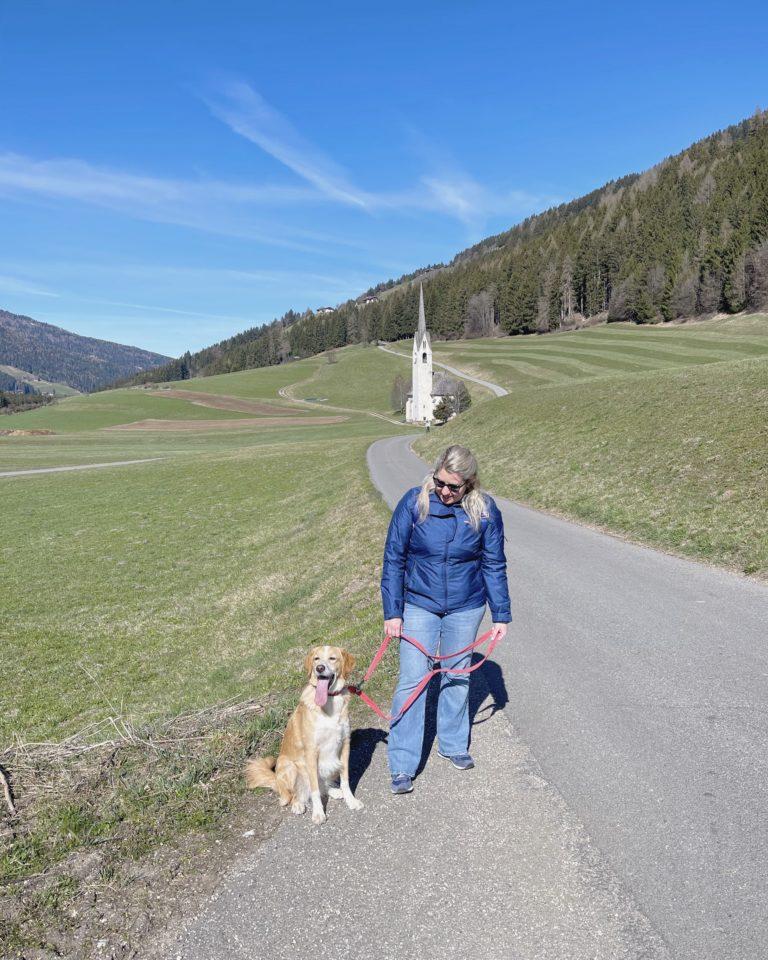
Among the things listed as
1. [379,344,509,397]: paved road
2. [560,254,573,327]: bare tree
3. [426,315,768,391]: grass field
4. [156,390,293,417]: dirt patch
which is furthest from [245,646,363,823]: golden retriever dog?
[560,254,573,327]: bare tree

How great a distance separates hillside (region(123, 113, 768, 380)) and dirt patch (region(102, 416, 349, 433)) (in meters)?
63.3

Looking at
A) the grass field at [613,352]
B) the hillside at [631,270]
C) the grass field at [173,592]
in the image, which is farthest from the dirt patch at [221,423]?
the hillside at [631,270]

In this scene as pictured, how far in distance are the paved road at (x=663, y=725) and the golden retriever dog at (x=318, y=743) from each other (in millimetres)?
1887

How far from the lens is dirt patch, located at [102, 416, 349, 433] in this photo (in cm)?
8294

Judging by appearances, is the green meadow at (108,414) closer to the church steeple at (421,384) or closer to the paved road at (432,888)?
the church steeple at (421,384)

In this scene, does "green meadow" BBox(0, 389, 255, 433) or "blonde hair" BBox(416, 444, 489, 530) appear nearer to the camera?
"blonde hair" BBox(416, 444, 489, 530)

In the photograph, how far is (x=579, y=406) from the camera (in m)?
29.2

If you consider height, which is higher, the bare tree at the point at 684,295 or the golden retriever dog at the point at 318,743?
the bare tree at the point at 684,295

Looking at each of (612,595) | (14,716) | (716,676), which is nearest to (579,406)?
(612,595)

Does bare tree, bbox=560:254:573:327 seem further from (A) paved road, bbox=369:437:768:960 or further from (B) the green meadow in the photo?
(A) paved road, bbox=369:437:768:960

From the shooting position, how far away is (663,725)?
6.04 metres

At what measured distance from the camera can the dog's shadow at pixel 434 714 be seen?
224 inches

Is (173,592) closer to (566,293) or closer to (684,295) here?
(684,295)

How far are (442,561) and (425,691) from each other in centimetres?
118
